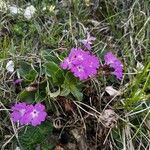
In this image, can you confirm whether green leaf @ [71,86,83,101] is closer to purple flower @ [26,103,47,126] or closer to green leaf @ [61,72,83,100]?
green leaf @ [61,72,83,100]

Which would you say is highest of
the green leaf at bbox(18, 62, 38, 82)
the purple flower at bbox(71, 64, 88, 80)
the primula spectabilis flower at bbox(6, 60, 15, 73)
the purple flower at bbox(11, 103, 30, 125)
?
the purple flower at bbox(71, 64, 88, 80)

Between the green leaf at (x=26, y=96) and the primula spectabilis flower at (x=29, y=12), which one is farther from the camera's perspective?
the primula spectabilis flower at (x=29, y=12)

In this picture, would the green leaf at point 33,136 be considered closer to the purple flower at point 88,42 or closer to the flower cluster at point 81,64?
the flower cluster at point 81,64

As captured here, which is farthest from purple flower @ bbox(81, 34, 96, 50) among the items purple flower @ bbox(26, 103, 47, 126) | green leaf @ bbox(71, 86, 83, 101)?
purple flower @ bbox(26, 103, 47, 126)

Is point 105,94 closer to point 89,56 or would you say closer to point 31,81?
point 89,56

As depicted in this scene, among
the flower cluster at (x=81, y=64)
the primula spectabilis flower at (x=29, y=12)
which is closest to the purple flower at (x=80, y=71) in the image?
the flower cluster at (x=81, y=64)

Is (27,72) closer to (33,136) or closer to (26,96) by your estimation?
(26,96)
